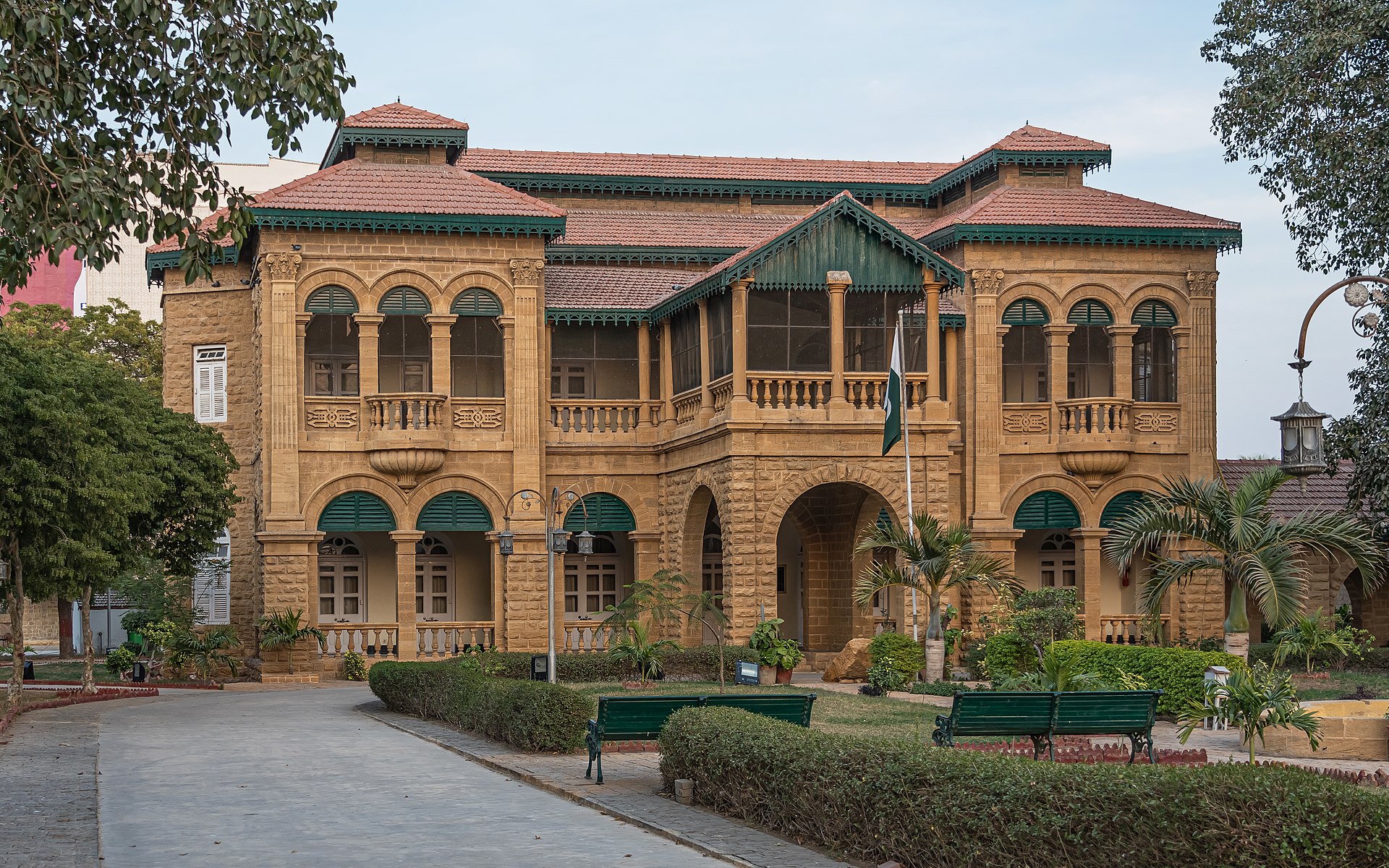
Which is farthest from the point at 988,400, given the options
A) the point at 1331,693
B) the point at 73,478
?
the point at 73,478

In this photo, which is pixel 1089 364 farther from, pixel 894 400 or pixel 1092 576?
pixel 894 400

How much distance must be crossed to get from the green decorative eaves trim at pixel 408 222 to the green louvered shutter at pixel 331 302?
4.12 ft

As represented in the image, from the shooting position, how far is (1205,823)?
336 inches

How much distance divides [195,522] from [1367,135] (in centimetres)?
2191

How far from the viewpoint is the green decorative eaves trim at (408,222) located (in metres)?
31.3

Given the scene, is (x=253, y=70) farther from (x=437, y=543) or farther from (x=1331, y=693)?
(x=437, y=543)

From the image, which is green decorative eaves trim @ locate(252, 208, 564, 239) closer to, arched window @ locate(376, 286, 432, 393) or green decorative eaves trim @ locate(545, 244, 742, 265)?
arched window @ locate(376, 286, 432, 393)

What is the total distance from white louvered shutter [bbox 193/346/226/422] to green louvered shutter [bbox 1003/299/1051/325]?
16900mm

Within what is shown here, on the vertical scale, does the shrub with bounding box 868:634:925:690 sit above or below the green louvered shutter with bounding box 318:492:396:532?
below

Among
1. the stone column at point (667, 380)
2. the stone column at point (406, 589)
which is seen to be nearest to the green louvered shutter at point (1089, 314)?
the stone column at point (667, 380)

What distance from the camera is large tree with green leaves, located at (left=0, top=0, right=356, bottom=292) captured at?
10008 mm

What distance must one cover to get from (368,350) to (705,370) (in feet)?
22.6

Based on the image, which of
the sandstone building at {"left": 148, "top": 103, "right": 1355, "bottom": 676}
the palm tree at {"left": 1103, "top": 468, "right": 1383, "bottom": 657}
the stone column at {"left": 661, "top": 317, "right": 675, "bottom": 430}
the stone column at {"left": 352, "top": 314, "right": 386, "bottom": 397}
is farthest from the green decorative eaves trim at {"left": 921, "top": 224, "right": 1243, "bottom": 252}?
the palm tree at {"left": 1103, "top": 468, "right": 1383, "bottom": 657}

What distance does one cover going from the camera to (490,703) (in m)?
19.1
